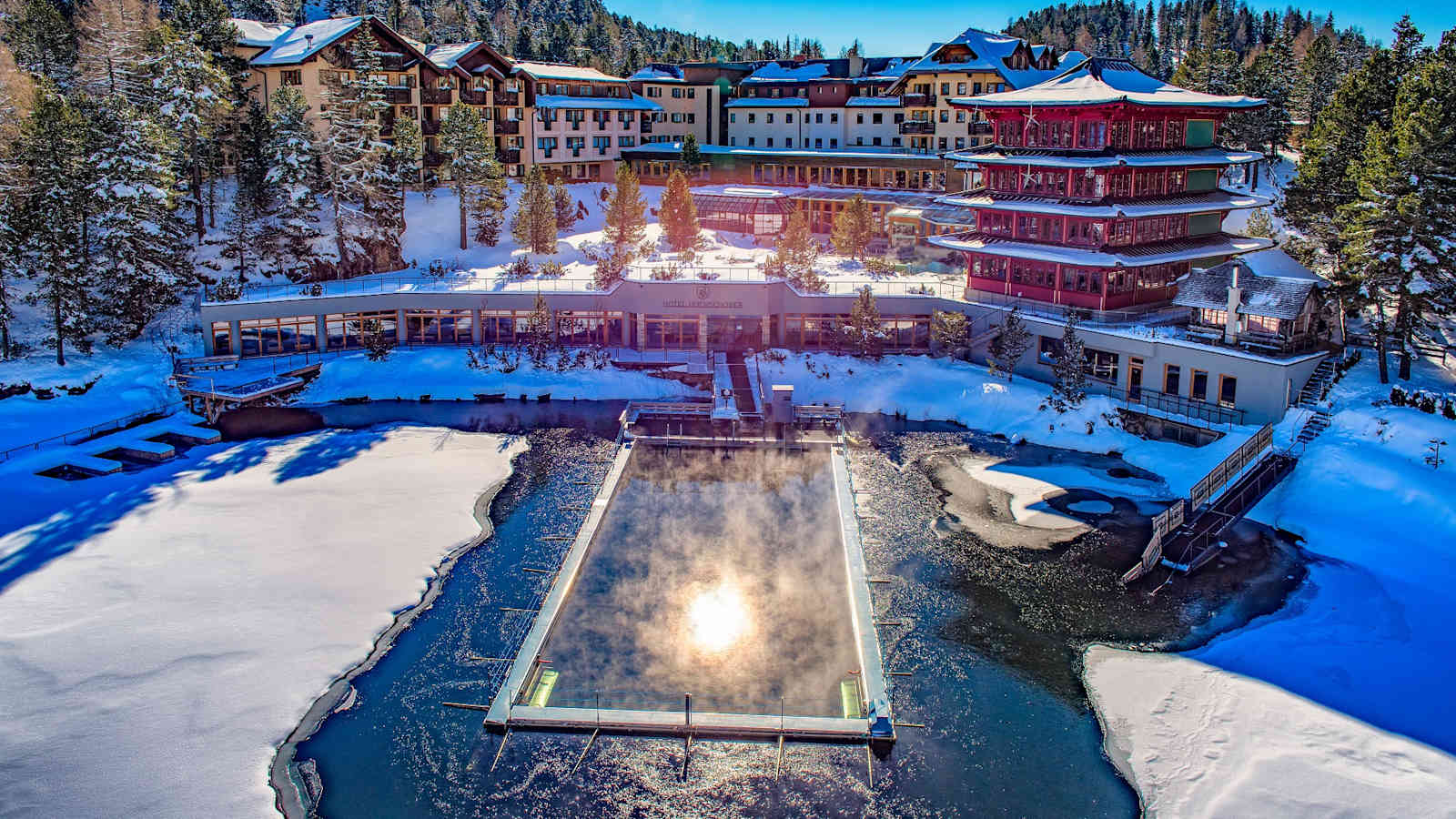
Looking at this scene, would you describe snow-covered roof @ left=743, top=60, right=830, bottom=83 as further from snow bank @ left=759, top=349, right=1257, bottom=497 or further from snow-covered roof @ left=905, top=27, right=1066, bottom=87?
snow bank @ left=759, top=349, right=1257, bottom=497

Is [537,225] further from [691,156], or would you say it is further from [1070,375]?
[1070,375]

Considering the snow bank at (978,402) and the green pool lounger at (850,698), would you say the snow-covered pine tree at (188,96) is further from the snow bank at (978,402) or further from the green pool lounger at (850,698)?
the green pool lounger at (850,698)

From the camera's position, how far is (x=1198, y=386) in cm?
4562

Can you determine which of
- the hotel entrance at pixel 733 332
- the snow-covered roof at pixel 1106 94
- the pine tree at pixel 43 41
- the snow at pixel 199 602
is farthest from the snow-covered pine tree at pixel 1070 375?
the pine tree at pixel 43 41

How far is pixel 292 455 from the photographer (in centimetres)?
4247

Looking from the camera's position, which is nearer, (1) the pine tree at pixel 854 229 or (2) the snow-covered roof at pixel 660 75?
(1) the pine tree at pixel 854 229

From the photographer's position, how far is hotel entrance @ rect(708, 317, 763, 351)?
5794 cm

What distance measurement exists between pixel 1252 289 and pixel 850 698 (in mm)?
30076

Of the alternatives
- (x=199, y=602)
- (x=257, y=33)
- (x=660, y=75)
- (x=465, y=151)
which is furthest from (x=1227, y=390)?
(x=257, y=33)

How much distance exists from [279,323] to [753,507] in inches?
1255

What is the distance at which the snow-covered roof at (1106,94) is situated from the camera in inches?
1972

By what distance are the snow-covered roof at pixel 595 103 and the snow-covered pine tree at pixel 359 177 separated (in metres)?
21.4

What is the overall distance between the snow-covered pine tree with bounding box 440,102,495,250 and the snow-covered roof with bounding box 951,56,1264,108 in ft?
99.4

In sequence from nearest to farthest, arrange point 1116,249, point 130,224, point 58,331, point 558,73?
1. point 58,331
2. point 1116,249
3. point 130,224
4. point 558,73
